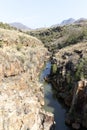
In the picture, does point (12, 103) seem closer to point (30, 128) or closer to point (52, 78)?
point (30, 128)

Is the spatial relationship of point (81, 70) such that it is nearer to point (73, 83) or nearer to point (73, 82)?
point (73, 82)

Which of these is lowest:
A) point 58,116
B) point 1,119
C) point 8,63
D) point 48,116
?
point 58,116

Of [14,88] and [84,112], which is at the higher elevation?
[14,88]

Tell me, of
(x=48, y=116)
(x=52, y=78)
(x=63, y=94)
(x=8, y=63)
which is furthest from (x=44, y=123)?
(x=52, y=78)

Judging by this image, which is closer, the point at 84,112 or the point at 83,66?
the point at 84,112

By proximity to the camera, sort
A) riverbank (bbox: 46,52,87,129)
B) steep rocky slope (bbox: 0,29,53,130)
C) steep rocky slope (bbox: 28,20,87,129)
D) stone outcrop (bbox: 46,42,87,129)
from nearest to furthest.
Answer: steep rocky slope (bbox: 0,29,53,130), riverbank (bbox: 46,52,87,129), stone outcrop (bbox: 46,42,87,129), steep rocky slope (bbox: 28,20,87,129)

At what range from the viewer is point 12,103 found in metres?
58.1

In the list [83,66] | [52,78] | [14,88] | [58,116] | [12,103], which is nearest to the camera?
[12,103]

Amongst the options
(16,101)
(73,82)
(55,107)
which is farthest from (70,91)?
(16,101)

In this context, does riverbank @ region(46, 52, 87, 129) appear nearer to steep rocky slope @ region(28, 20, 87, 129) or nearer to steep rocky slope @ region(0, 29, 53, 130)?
steep rocky slope @ region(28, 20, 87, 129)

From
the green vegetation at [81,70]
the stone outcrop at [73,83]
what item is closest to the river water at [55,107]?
the stone outcrop at [73,83]

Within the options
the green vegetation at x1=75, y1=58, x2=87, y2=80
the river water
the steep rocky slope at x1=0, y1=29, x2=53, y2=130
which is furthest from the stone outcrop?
the steep rocky slope at x1=0, y1=29, x2=53, y2=130

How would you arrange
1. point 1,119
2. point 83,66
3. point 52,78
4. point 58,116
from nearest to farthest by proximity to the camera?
point 1,119
point 58,116
point 83,66
point 52,78

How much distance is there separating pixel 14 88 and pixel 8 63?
6.20 metres
